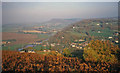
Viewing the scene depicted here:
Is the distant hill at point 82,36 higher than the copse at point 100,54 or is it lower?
lower

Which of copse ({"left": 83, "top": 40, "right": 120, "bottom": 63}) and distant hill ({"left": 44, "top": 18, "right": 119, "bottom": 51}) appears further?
distant hill ({"left": 44, "top": 18, "right": 119, "bottom": 51})

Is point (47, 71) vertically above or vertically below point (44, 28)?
above

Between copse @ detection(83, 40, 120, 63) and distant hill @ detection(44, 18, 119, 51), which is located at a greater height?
copse @ detection(83, 40, 120, 63)

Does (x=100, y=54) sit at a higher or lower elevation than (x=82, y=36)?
higher

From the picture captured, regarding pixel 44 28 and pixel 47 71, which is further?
pixel 44 28

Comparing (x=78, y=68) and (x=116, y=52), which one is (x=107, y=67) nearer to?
(x=78, y=68)

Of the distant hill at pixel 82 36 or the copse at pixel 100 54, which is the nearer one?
the copse at pixel 100 54

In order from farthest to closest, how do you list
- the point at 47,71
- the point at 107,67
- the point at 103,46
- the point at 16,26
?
the point at 16,26 < the point at 103,46 < the point at 107,67 < the point at 47,71

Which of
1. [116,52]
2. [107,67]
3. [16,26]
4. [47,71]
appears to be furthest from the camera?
[16,26]

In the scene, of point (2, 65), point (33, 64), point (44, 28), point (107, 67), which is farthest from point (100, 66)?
point (44, 28)

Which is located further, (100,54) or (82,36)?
(82,36)
